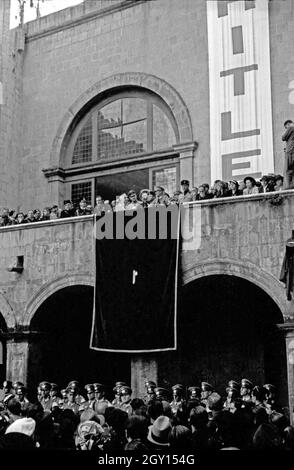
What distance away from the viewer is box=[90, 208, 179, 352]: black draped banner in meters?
16.8

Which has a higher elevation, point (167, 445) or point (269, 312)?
point (269, 312)

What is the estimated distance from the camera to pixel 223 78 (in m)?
21.2

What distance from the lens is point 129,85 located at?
23.3 m

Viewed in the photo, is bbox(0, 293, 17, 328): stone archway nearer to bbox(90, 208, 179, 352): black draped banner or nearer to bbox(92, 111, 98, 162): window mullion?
bbox(90, 208, 179, 352): black draped banner

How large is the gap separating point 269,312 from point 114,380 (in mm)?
5199

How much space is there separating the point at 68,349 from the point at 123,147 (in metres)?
6.97

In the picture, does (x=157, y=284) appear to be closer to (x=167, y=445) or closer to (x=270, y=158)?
(x=270, y=158)

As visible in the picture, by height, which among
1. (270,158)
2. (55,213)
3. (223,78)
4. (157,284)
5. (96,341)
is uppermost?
(223,78)

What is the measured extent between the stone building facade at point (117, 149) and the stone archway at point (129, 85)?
0.04m

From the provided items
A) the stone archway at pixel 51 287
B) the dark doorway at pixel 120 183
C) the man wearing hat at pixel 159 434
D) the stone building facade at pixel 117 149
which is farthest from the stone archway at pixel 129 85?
the man wearing hat at pixel 159 434

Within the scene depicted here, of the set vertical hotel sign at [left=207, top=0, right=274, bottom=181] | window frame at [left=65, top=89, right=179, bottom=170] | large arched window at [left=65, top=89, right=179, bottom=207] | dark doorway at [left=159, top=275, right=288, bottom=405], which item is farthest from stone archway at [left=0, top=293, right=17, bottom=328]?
vertical hotel sign at [left=207, top=0, right=274, bottom=181]

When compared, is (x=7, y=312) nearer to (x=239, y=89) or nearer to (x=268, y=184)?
(x=268, y=184)

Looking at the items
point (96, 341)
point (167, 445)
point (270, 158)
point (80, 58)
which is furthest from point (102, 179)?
point (167, 445)

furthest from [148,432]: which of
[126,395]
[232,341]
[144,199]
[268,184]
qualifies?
[232,341]
